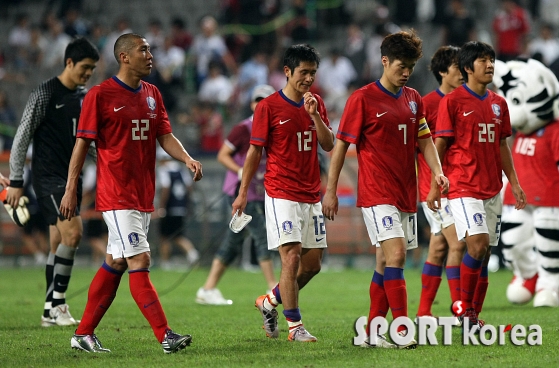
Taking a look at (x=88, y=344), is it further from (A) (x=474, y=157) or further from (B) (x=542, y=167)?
(B) (x=542, y=167)

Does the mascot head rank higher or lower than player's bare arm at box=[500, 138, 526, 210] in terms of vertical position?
higher

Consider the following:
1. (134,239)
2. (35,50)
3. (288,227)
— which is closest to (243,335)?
(288,227)

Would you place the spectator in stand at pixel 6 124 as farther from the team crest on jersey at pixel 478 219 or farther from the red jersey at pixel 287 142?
the team crest on jersey at pixel 478 219

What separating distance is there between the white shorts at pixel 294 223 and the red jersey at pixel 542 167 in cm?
407

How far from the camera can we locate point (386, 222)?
25.1 feet

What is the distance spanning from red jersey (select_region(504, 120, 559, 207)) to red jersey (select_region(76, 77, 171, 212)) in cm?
546

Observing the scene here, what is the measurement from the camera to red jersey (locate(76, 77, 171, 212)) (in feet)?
24.6

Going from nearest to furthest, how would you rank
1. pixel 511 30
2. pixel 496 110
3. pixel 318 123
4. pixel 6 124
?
1. pixel 318 123
2. pixel 496 110
3. pixel 6 124
4. pixel 511 30

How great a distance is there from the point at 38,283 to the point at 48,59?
9.63m

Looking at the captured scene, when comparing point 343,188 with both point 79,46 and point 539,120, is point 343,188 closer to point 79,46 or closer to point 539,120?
point 539,120

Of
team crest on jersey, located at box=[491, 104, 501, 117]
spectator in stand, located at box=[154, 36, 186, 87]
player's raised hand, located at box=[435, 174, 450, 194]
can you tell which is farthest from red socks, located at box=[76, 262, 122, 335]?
spectator in stand, located at box=[154, 36, 186, 87]

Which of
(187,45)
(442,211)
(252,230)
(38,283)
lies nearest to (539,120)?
(442,211)

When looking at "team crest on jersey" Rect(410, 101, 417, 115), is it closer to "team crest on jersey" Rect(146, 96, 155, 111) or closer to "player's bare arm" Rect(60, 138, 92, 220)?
"team crest on jersey" Rect(146, 96, 155, 111)

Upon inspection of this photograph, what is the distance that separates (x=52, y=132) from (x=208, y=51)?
13.1 meters
